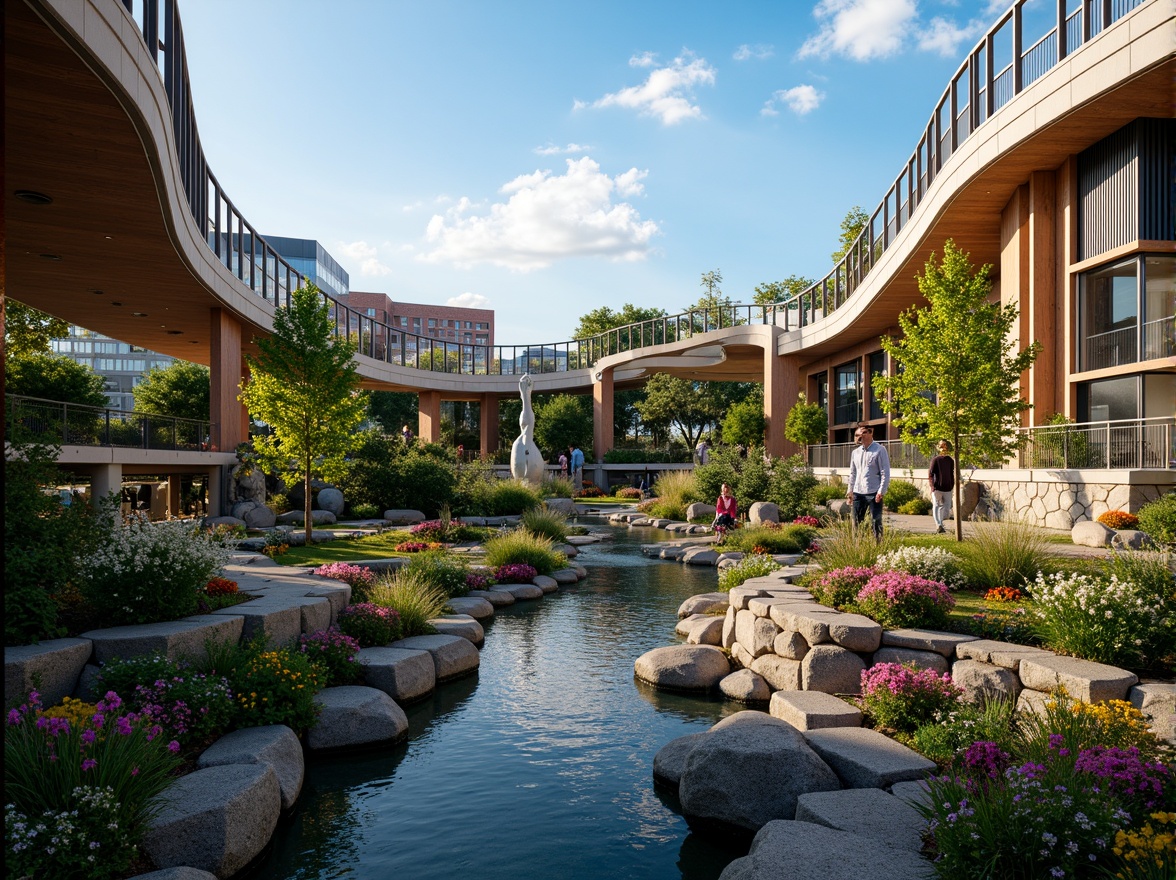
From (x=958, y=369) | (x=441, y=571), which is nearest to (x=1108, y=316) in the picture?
(x=958, y=369)

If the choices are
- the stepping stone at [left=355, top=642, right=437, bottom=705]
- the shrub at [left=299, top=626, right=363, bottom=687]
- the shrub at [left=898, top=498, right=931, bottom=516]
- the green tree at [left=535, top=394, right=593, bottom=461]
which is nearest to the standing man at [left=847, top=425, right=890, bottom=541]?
the stepping stone at [left=355, top=642, right=437, bottom=705]

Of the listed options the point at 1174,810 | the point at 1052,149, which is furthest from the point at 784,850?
the point at 1052,149

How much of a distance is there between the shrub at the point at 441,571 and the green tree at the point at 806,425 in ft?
79.0

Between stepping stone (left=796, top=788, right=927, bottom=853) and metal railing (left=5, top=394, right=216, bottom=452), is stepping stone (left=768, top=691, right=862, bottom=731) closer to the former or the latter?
stepping stone (left=796, top=788, right=927, bottom=853)

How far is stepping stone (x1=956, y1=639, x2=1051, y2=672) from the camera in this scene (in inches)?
279

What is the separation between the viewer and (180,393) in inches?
1667

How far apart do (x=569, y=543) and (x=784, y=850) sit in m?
15.7

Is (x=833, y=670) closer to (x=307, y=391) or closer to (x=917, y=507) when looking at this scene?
(x=307, y=391)

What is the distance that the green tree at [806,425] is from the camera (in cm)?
3512

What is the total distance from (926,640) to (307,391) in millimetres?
13393

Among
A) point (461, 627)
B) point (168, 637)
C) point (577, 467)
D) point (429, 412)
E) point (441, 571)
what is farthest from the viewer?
point (429, 412)

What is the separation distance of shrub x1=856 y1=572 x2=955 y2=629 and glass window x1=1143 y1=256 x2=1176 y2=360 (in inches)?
446

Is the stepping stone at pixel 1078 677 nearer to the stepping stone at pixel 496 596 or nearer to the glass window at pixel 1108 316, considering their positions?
the stepping stone at pixel 496 596

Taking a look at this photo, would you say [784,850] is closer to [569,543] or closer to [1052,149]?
[569,543]
